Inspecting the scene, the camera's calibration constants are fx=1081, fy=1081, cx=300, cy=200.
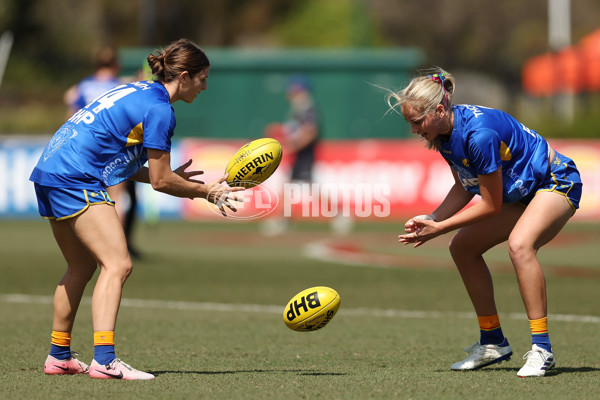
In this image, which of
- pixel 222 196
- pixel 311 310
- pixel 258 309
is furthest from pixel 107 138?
pixel 258 309

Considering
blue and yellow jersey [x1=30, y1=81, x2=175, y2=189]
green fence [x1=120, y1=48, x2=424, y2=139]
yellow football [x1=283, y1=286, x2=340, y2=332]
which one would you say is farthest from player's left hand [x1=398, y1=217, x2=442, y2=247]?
green fence [x1=120, y1=48, x2=424, y2=139]

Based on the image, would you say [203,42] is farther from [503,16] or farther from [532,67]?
[532,67]

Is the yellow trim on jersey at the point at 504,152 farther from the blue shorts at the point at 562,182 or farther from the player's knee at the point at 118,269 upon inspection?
the player's knee at the point at 118,269

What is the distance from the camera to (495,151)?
674 centimetres

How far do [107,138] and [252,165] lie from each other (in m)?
0.98

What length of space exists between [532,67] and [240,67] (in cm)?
957

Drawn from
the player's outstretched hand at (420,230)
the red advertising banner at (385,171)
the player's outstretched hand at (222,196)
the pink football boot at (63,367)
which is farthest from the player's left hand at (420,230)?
the red advertising banner at (385,171)

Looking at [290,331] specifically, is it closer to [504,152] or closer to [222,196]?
[222,196]

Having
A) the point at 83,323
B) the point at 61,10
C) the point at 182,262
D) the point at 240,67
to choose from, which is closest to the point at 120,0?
the point at 61,10

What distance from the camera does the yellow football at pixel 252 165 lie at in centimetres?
714

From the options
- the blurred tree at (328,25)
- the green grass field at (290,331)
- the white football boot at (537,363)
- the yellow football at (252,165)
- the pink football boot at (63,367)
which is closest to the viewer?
the green grass field at (290,331)

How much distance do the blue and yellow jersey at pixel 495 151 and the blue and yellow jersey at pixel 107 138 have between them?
1.83 m

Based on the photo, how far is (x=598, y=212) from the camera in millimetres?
22844

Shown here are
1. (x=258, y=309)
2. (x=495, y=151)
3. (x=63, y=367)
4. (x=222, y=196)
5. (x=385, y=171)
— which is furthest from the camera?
(x=385, y=171)
